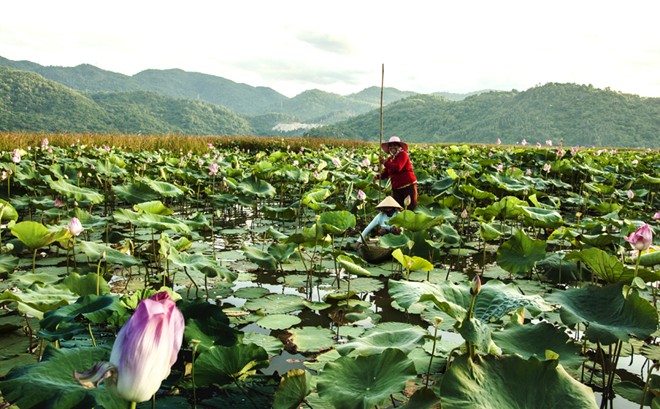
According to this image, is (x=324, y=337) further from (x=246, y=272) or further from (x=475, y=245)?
(x=475, y=245)

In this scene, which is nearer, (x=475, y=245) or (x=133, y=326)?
(x=133, y=326)

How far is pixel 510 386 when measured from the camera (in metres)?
1.19

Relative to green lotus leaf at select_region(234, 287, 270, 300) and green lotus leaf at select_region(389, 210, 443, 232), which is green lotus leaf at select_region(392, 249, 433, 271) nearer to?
green lotus leaf at select_region(389, 210, 443, 232)

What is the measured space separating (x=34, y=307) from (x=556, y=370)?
5.90 ft

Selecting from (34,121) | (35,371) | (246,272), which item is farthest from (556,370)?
(34,121)

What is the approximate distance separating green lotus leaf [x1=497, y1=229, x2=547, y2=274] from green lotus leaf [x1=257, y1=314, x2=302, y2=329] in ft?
4.64

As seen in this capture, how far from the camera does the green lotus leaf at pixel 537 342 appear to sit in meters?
1.65

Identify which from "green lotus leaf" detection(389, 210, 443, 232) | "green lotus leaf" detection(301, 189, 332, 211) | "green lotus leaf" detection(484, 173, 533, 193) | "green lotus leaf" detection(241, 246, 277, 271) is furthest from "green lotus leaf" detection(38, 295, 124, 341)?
"green lotus leaf" detection(484, 173, 533, 193)

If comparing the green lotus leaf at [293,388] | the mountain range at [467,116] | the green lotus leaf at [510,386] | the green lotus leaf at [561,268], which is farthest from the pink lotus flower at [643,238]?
the mountain range at [467,116]

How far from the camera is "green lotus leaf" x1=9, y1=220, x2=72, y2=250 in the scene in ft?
8.08

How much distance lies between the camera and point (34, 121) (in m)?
66.4

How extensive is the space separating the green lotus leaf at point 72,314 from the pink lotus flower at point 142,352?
90cm

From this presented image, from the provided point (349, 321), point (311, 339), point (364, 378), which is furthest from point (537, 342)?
point (349, 321)

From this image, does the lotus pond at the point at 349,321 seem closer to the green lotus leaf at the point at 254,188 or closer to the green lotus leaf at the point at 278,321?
the green lotus leaf at the point at 278,321
